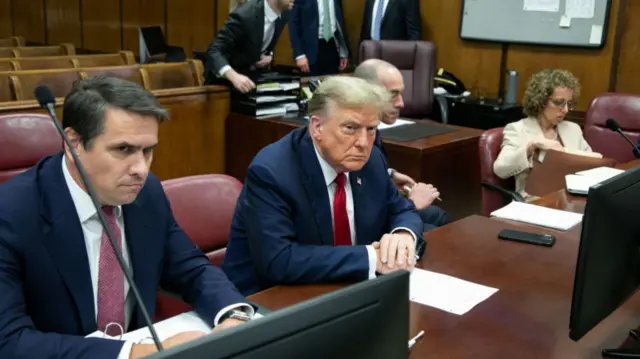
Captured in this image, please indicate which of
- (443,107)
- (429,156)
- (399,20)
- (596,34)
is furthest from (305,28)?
(429,156)

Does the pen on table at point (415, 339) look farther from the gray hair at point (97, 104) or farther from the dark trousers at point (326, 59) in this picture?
the dark trousers at point (326, 59)

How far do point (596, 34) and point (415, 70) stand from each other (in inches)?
51.2

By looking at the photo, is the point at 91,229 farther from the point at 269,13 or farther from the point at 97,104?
the point at 269,13

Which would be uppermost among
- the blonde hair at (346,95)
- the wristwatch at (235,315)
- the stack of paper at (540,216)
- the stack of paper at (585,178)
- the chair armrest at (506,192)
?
the blonde hair at (346,95)

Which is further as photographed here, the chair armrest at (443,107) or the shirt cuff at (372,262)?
the chair armrest at (443,107)

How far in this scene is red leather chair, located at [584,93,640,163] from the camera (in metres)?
3.89

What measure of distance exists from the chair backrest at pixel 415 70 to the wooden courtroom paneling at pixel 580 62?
83cm

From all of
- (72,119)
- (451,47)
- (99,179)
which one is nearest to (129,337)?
(99,179)

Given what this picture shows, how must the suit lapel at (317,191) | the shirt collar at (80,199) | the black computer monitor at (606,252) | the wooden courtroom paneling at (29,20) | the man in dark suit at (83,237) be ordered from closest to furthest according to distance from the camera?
the black computer monitor at (606,252) < the man in dark suit at (83,237) < the shirt collar at (80,199) < the suit lapel at (317,191) < the wooden courtroom paneling at (29,20)

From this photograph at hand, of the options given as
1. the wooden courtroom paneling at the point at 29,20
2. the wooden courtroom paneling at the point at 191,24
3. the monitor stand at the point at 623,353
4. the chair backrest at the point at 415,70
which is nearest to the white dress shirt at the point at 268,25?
the chair backrest at the point at 415,70

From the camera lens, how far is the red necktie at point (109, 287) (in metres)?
1.50

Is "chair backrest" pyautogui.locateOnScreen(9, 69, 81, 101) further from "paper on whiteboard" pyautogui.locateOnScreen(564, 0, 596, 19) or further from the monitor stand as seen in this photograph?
"paper on whiteboard" pyautogui.locateOnScreen(564, 0, 596, 19)

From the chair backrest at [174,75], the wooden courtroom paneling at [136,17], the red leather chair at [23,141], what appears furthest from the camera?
the wooden courtroom paneling at [136,17]

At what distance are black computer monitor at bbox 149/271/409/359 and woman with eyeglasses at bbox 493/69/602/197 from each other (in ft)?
7.51
